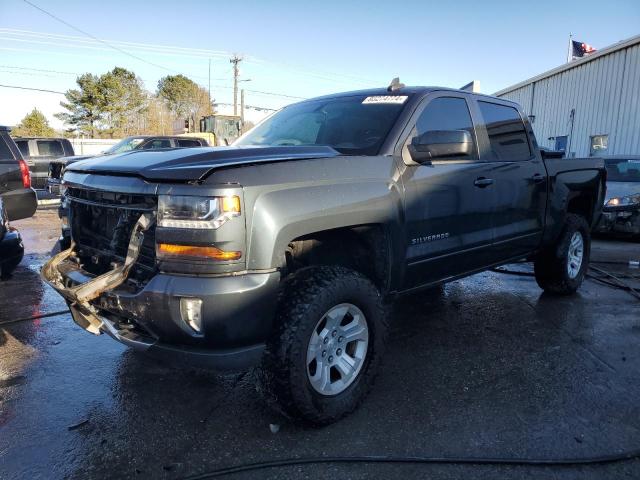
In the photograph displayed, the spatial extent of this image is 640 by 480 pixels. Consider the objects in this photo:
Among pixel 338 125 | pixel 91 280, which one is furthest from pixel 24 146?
pixel 91 280

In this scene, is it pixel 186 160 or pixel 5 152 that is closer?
pixel 186 160

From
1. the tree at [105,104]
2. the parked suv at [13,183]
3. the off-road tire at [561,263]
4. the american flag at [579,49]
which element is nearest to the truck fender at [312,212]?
the off-road tire at [561,263]

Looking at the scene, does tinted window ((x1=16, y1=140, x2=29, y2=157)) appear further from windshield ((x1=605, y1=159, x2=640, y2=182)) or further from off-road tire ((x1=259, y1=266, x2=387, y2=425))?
off-road tire ((x1=259, y1=266, x2=387, y2=425))

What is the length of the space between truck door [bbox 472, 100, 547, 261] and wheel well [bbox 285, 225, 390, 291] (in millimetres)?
1393

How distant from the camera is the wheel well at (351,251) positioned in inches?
119

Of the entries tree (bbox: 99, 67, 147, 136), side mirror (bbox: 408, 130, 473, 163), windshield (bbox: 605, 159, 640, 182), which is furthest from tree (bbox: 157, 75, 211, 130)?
side mirror (bbox: 408, 130, 473, 163)

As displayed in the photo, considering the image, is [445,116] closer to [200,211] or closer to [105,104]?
[200,211]

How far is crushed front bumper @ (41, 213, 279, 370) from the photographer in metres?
2.37

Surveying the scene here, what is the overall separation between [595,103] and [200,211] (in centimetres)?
1782

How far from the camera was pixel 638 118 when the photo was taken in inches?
571

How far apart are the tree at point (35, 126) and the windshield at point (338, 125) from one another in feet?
171

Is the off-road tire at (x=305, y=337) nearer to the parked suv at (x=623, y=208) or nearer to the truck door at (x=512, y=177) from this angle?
the truck door at (x=512, y=177)

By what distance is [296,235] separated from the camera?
104 inches

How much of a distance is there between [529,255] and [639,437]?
2386mm
